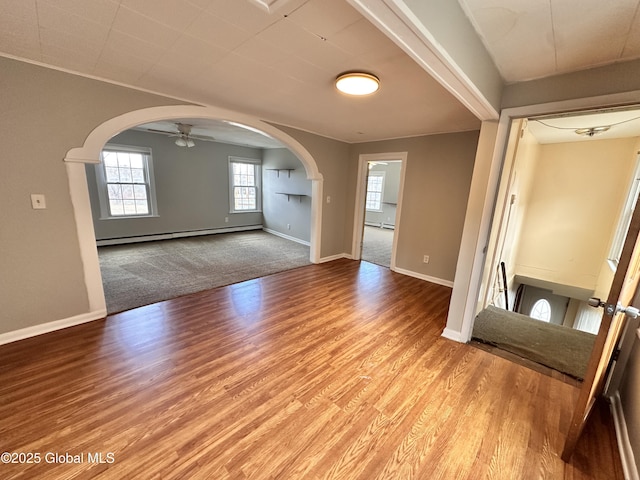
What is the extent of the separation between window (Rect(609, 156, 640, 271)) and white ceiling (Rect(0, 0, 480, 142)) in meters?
3.10

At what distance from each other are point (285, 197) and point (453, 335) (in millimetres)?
5263

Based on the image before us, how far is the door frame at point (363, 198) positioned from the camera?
423cm

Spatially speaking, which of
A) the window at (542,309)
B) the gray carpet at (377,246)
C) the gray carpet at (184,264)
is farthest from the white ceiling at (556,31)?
the window at (542,309)

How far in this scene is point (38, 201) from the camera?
2146mm

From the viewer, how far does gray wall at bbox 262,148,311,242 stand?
621cm

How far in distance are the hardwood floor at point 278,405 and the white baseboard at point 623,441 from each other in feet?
0.17

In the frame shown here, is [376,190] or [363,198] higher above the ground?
[376,190]

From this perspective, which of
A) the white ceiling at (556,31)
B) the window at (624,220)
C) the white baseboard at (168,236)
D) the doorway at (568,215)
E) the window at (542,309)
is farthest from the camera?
the window at (542,309)

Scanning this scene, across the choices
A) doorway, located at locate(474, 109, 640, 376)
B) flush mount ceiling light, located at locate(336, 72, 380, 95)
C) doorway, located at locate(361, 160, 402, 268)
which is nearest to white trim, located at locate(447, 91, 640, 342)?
doorway, located at locate(474, 109, 640, 376)

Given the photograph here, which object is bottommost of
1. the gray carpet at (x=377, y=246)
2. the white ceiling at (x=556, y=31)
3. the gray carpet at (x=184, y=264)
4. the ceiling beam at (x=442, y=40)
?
the gray carpet at (x=184, y=264)

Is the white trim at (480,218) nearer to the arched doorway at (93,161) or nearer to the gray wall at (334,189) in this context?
the gray wall at (334,189)

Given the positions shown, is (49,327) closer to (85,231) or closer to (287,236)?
(85,231)

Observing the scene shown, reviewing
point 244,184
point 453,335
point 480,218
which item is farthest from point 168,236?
point 480,218

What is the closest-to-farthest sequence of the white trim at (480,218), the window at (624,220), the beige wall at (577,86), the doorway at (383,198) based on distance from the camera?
the beige wall at (577,86), the white trim at (480,218), the window at (624,220), the doorway at (383,198)
